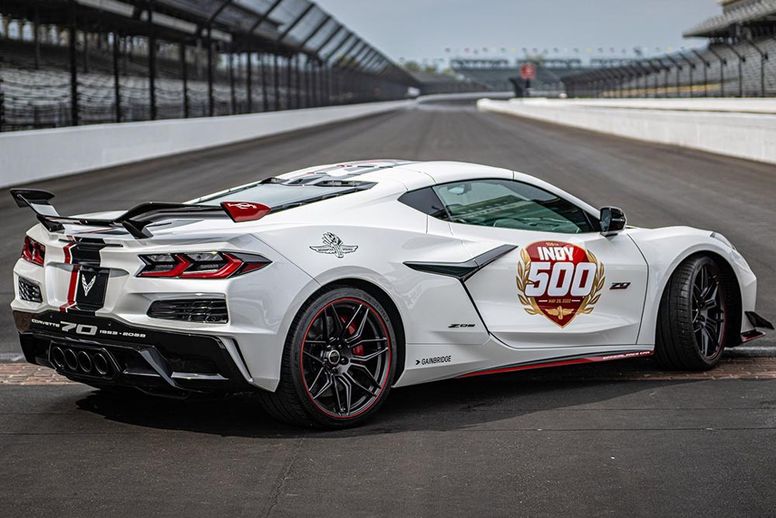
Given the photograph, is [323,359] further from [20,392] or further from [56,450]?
[20,392]

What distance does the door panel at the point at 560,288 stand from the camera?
5.96 metres

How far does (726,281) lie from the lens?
22.6 ft

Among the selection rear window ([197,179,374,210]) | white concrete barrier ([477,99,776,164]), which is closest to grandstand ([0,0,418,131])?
white concrete barrier ([477,99,776,164])

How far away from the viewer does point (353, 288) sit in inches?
213

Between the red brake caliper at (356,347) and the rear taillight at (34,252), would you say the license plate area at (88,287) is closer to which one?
the rear taillight at (34,252)

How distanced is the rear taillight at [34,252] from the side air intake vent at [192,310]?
0.84 m

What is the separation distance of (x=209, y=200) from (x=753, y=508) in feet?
11.3

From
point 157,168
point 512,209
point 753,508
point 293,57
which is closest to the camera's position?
point 753,508

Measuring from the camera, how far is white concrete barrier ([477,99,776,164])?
25491 mm

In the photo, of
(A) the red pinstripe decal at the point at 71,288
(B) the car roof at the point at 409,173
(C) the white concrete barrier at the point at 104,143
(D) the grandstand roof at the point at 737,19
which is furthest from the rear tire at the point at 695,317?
(D) the grandstand roof at the point at 737,19

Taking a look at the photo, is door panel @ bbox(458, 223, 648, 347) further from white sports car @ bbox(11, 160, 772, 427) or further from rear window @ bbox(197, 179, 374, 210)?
rear window @ bbox(197, 179, 374, 210)

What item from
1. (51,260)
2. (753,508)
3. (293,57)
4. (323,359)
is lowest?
(753,508)

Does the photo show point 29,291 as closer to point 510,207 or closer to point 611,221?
point 510,207

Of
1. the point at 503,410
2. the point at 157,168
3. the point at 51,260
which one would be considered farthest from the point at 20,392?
the point at 157,168
